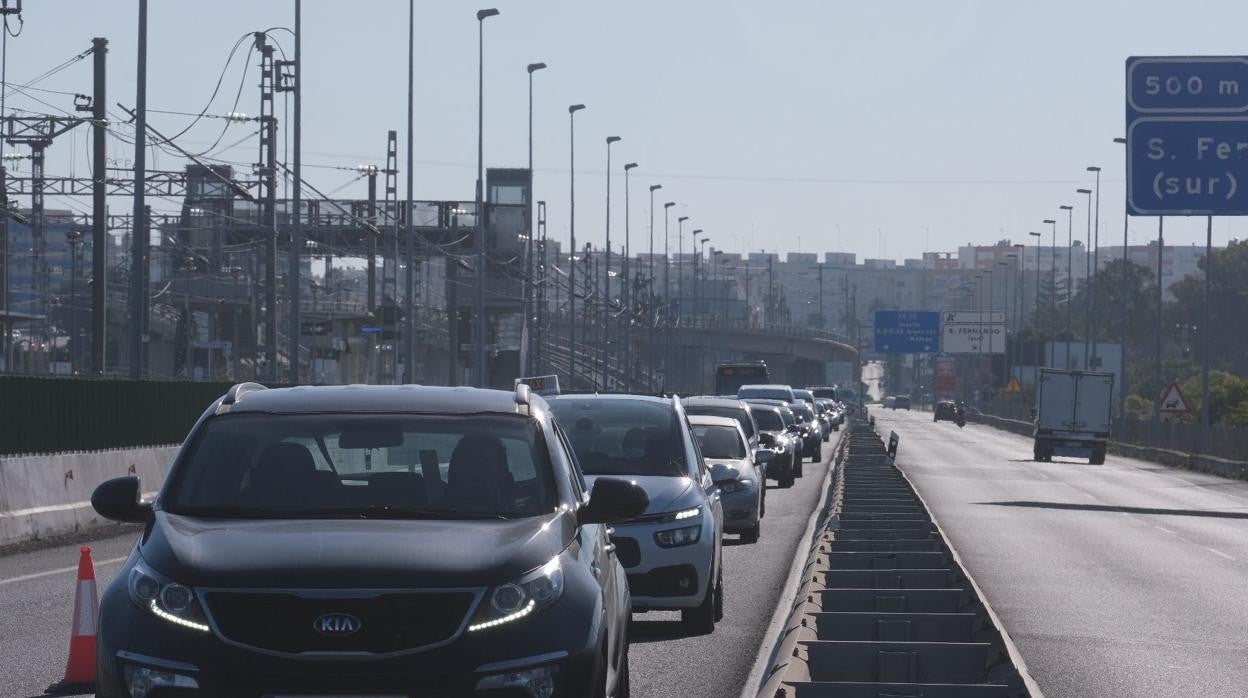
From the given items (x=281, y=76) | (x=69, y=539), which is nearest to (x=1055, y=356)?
(x=281, y=76)

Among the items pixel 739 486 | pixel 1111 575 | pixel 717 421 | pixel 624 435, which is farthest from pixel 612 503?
pixel 717 421

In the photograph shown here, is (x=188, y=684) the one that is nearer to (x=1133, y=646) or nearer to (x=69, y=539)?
(x=1133, y=646)

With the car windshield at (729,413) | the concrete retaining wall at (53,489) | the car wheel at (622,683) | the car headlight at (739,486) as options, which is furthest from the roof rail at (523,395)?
the car windshield at (729,413)

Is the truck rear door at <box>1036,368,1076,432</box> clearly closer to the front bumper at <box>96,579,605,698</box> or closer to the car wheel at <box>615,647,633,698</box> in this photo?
the car wheel at <box>615,647,633,698</box>

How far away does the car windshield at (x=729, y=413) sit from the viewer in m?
26.1

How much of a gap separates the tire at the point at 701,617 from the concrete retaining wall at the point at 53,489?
28.0 feet

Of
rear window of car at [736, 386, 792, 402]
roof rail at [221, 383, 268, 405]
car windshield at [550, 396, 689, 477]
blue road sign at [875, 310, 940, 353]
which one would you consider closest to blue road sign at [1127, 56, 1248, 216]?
rear window of car at [736, 386, 792, 402]

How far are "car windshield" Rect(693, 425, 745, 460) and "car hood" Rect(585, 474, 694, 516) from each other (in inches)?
365

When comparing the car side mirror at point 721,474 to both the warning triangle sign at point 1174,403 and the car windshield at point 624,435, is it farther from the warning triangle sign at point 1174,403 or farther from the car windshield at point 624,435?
the warning triangle sign at point 1174,403

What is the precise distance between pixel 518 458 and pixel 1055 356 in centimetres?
10563

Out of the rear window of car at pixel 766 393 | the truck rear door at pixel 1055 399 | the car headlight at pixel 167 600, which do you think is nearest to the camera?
the car headlight at pixel 167 600

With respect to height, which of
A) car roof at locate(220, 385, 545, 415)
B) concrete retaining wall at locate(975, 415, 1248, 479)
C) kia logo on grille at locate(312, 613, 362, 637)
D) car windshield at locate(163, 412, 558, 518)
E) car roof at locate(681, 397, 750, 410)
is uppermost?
car roof at locate(220, 385, 545, 415)

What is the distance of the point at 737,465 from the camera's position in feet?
71.2

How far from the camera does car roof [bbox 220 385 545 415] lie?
799cm
